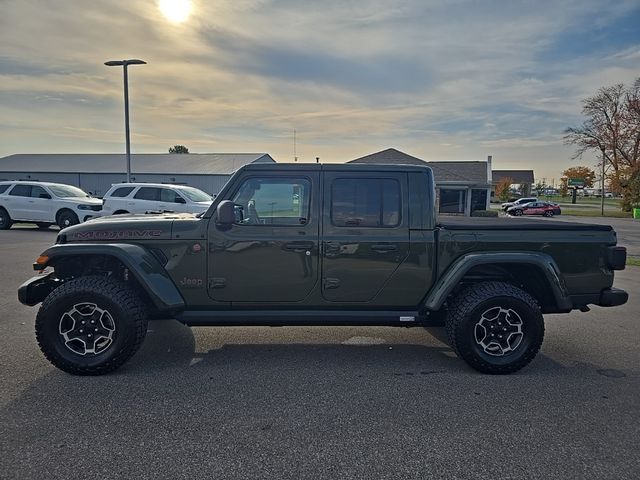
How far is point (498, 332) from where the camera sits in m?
3.87

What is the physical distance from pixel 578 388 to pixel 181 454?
3.27 metres

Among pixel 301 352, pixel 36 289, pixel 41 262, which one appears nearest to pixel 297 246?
pixel 301 352

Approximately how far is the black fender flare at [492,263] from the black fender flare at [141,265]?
2386mm

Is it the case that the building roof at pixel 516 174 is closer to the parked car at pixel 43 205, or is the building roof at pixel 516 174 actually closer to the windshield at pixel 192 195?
the windshield at pixel 192 195

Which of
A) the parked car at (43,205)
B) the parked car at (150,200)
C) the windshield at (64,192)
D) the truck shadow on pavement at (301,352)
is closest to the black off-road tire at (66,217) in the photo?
the parked car at (43,205)

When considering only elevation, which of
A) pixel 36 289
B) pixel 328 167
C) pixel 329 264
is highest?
pixel 328 167

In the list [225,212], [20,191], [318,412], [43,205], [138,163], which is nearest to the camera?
[318,412]

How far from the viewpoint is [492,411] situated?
124 inches

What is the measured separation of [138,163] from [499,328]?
41.3m

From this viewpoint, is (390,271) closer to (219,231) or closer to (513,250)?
(513,250)

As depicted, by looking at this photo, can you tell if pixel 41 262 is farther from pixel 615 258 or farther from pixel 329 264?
pixel 615 258

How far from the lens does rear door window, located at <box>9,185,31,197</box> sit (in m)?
14.5

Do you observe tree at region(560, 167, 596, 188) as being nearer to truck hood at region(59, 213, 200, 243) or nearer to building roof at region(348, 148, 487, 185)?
building roof at region(348, 148, 487, 185)

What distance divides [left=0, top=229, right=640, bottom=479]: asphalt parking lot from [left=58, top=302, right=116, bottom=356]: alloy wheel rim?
10.5 inches
